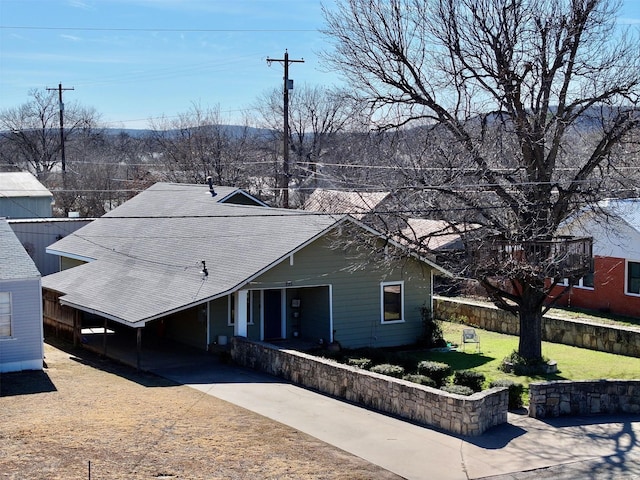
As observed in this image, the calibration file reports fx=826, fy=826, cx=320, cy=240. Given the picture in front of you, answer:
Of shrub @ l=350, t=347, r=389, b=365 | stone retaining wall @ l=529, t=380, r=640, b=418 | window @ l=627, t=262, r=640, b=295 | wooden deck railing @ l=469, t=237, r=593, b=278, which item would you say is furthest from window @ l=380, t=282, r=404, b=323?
window @ l=627, t=262, r=640, b=295

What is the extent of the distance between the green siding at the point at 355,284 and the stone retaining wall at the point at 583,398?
7898 millimetres

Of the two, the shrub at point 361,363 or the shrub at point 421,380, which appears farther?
the shrub at point 361,363

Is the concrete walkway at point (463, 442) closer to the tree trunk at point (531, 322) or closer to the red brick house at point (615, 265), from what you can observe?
the tree trunk at point (531, 322)

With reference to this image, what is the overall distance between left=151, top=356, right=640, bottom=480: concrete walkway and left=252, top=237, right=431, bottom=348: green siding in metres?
5.52

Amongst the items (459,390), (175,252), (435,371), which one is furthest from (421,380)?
(175,252)

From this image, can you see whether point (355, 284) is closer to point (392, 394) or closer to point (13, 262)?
point (392, 394)

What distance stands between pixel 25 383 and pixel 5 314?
94.2 inches

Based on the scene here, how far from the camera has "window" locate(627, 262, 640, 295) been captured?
31.1m

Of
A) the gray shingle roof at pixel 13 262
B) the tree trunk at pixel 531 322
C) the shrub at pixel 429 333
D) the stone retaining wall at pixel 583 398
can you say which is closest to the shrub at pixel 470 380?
the stone retaining wall at pixel 583 398

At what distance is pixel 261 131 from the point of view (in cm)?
7425

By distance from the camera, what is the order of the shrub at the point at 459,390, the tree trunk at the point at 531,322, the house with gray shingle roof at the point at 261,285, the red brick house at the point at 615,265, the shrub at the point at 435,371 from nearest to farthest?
the shrub at the point at 459,390, the shrub at the point at 435,371, the tree trunk at the point at 531,322, the house with gray shingle roof at the point at 261,285, the red brick house at the point at 615,265

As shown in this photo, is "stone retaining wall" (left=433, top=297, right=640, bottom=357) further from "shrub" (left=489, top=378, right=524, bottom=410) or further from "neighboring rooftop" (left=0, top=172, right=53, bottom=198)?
"neighboring rooftop" (left=0, top=172, right=53, bottom=198)

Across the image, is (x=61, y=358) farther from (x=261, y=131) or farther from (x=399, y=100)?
(x=261, y=131)

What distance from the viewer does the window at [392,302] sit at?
26.6m
